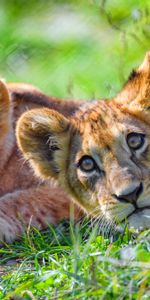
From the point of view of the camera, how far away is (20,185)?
652 centimetres

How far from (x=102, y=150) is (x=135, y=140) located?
18 cm

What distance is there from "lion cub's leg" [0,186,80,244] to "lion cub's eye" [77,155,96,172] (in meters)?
0.53

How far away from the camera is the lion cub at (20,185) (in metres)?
6.20

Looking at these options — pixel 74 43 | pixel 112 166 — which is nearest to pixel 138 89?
pixel 112 166

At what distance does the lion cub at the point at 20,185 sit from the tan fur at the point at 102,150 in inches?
12.3

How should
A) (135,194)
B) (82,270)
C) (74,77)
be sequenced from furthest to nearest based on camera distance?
(74,77), (135,194), (82,270)

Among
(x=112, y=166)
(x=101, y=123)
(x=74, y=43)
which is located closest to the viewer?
(x=112, y=166)

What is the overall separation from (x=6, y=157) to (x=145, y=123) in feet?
4.10

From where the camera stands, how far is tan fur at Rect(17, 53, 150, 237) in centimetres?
523

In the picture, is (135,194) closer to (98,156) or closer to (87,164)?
(98,156)

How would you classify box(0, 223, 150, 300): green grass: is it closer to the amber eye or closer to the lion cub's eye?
the lion cub's eye

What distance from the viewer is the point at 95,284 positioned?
4.32 meters

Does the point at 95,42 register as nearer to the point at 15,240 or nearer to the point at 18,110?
the point at 18,110

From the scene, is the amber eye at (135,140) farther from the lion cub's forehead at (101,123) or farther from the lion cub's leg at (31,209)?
the lion cub's leg at (31,209)
